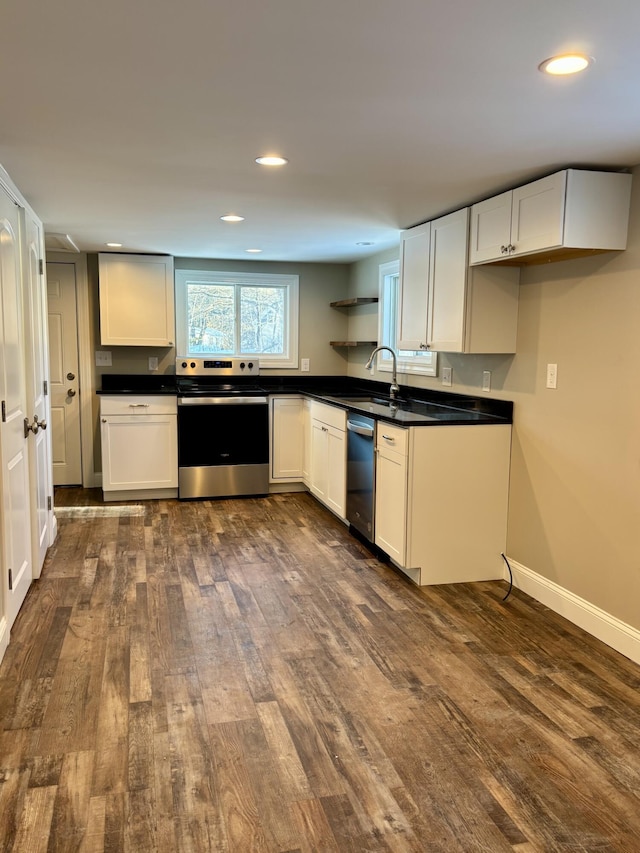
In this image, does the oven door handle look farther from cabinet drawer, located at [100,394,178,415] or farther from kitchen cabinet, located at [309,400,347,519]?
kitchen cabinet, located at [309,400,347,519]

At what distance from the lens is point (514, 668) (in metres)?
2.68

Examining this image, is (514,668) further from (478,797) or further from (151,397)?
(151,397)

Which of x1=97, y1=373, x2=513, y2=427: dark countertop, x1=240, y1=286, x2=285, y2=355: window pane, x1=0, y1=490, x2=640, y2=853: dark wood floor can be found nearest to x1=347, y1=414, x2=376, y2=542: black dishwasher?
x1=97, y1=373, x2=513, y2=427: dark countertop

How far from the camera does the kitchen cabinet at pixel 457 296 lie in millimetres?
3506

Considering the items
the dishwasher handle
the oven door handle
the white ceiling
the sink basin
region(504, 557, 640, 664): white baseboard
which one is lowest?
region(504, 557, 640, 664): white baseboard

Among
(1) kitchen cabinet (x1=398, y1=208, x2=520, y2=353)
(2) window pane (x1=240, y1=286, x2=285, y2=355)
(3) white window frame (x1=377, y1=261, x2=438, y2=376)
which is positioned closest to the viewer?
(1) kitchen cabinet (x1=398, y1=208, x2=520, y2=353)

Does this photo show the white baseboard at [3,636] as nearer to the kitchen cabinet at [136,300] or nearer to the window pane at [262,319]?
the kitchen cabinet at [136,300]

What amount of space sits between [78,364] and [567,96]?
4.74m

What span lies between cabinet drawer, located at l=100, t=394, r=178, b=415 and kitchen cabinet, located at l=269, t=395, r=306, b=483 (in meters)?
0.87

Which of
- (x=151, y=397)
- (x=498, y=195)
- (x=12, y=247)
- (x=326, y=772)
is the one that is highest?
(x=498, y=195)

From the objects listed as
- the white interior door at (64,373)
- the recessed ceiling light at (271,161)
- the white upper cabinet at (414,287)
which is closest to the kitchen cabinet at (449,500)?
the white upper cabinet at (414,287)

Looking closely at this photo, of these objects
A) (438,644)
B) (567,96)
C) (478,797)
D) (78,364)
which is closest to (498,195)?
(567,96)

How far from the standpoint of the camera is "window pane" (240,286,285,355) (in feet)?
20.1

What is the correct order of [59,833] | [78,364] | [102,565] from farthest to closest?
[78,364] → [102,565] → [59,833]
